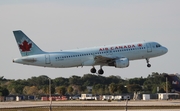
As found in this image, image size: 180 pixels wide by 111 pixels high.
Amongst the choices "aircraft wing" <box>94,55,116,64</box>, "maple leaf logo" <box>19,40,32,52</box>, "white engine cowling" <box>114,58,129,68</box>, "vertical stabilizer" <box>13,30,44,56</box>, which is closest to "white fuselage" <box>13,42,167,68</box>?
"aircraft wing" <box>94,55,116,64</box>

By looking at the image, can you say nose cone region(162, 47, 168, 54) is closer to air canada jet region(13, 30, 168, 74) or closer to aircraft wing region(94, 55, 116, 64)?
air canada jet region(13, 30, 168, 74)

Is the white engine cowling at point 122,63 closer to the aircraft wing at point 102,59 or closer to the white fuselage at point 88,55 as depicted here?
the white fuselage at point 88,55

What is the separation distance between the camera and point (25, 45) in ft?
376

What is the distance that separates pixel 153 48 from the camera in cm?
11450

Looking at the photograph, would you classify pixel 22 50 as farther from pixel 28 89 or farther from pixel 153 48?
pixel 28 89

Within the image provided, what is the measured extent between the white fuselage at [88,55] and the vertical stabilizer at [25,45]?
5.10 ft

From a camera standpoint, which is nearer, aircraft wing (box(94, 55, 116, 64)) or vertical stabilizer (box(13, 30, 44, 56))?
aircraft wing (box(94, 55, 116, 64))

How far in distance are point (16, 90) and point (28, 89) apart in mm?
5071

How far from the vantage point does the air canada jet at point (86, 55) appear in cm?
11181

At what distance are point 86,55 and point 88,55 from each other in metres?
0.38

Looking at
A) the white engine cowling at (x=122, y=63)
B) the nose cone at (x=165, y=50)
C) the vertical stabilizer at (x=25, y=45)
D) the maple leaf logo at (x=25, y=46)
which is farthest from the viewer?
the nose cone at (x=165, y=50)

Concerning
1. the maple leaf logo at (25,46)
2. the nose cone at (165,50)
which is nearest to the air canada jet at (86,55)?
the maple leaf logo at (25,46)

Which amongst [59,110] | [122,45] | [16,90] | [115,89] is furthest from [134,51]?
[16,90]

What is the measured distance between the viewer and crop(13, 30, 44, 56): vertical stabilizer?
373 ft
